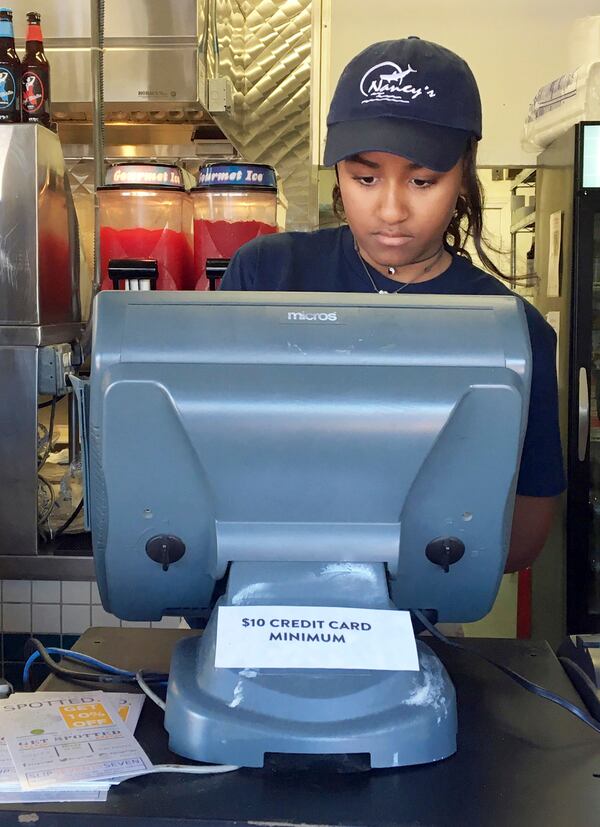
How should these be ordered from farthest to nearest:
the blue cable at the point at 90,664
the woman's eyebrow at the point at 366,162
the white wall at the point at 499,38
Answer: the white wall at the point at 499,38, the woman's eyebrow at the point at 366,162, the blue cable at the point at 90,664

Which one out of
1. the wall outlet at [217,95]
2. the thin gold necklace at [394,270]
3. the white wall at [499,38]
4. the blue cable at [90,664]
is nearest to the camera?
the blue cable at [90,664]

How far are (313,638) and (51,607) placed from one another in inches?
69.3

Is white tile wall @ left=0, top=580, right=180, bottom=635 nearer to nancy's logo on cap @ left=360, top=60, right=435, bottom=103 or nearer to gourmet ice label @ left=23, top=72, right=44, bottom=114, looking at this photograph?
gourmet ice label @ left=23, top=72, right=44, bottom=114

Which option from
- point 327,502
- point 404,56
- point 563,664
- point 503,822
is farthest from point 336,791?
point 404,56

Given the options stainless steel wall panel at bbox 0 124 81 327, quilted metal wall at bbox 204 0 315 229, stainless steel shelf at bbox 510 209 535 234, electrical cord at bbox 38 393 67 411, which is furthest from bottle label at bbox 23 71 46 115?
stainless steel shelf at bbox 510 209 535 234

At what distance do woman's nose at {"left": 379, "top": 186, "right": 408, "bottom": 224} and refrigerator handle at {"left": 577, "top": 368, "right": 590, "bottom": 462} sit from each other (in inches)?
86.8

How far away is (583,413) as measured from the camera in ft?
11.3

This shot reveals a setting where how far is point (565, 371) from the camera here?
3.52 m

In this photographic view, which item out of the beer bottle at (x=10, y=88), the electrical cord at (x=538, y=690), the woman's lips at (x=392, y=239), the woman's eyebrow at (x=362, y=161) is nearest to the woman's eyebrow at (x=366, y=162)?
the woman's eyebrow at (x=362, y=161)

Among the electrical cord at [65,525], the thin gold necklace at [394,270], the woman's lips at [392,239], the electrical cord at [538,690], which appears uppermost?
the woman's lips at [392,239]

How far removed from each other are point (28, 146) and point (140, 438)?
1811mm

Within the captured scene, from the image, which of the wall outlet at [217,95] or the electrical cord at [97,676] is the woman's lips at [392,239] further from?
the wall outlet at [217,95]

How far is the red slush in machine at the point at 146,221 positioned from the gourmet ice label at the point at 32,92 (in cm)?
25

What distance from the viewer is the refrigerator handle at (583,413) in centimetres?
343
